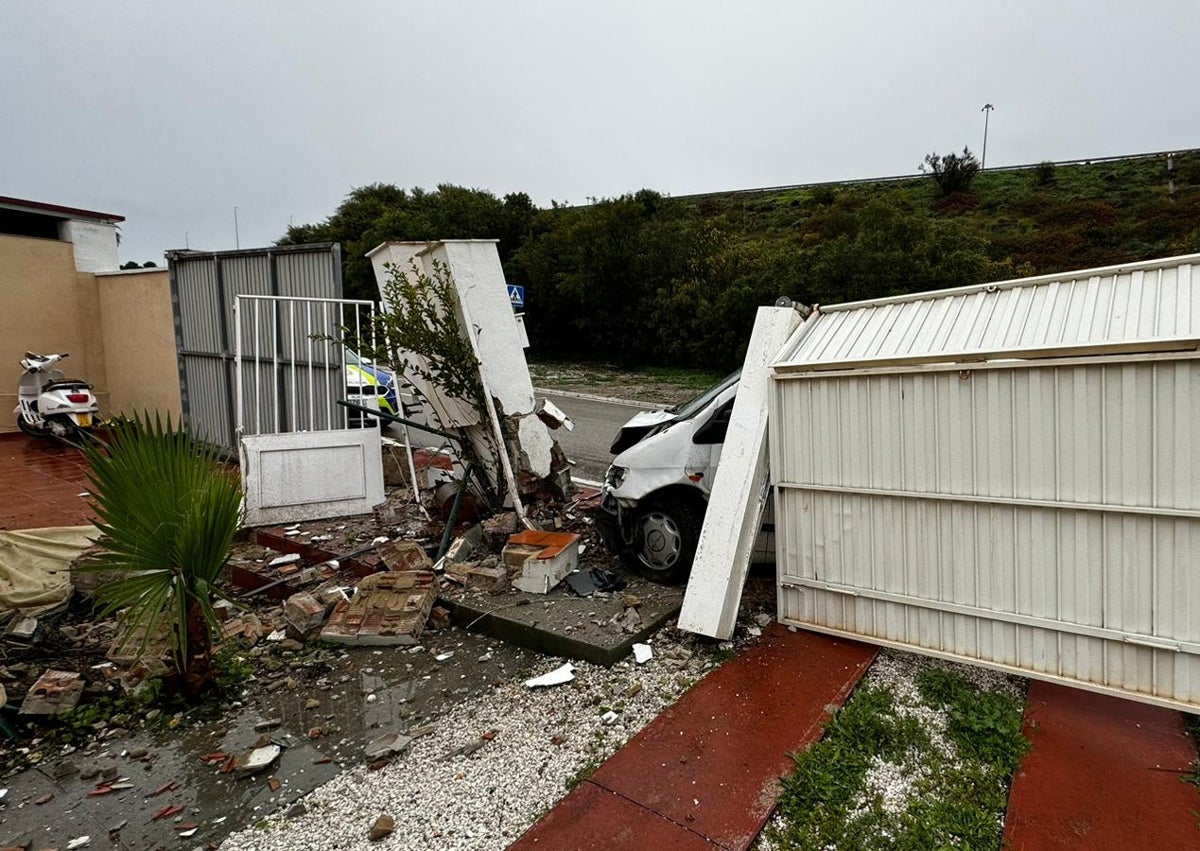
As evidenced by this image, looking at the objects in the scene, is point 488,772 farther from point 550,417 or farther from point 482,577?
point 550,417

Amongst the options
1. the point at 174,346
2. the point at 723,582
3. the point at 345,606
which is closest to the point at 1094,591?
the point at 723,582

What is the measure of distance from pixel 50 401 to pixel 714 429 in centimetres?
1138

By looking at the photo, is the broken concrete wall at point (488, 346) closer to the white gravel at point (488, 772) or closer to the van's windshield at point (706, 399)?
the van's windshield at point (706, 399)

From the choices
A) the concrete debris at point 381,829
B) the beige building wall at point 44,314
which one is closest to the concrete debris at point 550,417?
the concrete debris at point 381,829

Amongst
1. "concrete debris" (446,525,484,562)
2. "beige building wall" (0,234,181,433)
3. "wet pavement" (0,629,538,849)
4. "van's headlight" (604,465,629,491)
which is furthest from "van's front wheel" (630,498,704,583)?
"beige building wall" (0,234,181,433)

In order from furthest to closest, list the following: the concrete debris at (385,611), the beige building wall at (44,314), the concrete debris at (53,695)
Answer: the beige building wall at (44,314)
the concrete debris at (385,611)
the concrete debris at (53,695)

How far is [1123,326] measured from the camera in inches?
126

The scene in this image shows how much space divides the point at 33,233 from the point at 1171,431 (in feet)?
53.3

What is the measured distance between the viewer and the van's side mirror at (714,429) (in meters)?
4.96

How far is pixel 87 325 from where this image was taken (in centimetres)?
1249

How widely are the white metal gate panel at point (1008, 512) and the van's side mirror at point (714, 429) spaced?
742 millimetres

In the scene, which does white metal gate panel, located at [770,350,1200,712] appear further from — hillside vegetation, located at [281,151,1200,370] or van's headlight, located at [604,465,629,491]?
hillside vegetation, located at [281,151,1200,370]

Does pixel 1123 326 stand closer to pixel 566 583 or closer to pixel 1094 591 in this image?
pixel 1094 591

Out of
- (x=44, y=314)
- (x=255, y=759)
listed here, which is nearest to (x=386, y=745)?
(x=255, y=759)
